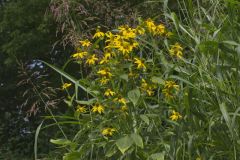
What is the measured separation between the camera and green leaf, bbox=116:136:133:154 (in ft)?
7.86

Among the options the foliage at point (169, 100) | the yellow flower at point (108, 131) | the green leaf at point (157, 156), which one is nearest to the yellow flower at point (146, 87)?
the foliage at point (169, 100)

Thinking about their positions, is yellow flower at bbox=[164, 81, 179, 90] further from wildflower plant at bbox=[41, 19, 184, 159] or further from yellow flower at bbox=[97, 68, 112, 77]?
yellow flower at bbox=[97, 68, 112, 77]

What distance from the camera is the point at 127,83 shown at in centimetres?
266

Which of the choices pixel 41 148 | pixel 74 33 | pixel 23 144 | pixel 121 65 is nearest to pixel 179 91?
pixel 121 65

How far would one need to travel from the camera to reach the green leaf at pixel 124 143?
239 cm

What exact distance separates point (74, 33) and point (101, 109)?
86cm

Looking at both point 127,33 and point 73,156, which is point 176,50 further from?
point 73,156

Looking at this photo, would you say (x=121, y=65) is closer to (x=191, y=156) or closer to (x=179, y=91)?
(x=179, y=91)

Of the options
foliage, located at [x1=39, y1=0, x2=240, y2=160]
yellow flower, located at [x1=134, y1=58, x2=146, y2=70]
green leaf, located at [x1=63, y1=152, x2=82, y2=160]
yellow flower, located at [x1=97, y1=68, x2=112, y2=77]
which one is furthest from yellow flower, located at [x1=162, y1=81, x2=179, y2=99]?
green leaf, located at [x1=63, y1=152, x2=82, y2=160]

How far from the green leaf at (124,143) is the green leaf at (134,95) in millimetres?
154

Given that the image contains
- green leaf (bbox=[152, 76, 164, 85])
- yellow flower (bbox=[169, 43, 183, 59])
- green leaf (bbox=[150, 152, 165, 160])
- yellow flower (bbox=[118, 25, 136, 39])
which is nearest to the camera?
green leaf (bbox=[150, 152, 165, 160])

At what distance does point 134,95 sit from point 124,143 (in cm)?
22

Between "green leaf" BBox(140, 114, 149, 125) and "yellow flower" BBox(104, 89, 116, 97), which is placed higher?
"yellow flower" BBox(104, 89, 116, 97)

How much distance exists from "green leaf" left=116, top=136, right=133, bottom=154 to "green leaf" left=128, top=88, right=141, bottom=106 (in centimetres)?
15
